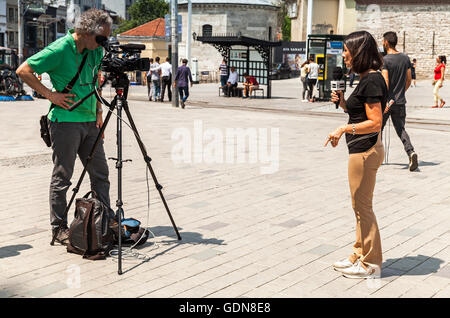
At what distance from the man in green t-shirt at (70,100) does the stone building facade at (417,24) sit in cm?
4964

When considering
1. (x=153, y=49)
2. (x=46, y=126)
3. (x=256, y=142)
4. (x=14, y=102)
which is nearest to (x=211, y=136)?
(x=256, y=142)

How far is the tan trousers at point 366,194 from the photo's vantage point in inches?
174

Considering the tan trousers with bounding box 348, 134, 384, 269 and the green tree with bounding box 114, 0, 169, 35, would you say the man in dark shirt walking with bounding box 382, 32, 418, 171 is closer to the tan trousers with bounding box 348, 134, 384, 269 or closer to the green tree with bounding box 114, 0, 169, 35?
the tan trousers with bounding box 348, 134, 384, 269

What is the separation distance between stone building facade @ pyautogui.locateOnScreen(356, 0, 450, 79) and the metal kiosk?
29464 mm

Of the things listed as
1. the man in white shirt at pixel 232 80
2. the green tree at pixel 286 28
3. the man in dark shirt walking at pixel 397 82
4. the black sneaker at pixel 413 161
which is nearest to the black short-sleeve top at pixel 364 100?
the man in dark shirt walking at pixel 397 82

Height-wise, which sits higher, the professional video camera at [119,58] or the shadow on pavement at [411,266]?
the professional video camera at [119,58]

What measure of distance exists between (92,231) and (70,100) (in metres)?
1.05

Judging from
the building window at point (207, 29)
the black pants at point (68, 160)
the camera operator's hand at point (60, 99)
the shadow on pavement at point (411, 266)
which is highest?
the building window at point (207, 29)

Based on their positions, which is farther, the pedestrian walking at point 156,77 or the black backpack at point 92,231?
the pedestrian walking at point 156,77

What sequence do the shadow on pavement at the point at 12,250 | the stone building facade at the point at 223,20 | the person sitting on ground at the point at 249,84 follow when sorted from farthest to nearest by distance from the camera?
the stone building facade at the point at 223,20 < the person sitting on ground at the point at 249,84 < the shadow on pavement at the point at 12,250

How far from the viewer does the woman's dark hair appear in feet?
14.2

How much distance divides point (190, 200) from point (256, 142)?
4.90 meters

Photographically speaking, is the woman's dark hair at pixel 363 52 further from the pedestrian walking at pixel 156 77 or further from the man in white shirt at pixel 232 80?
the man in white shirt at pixel 232 80

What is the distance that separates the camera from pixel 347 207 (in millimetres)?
6824
